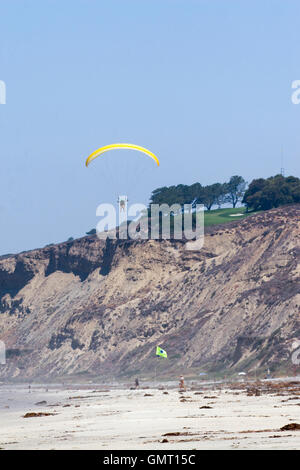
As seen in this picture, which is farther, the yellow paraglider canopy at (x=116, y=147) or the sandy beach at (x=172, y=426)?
the yellow paraglider canopy at (x=116, y=147)

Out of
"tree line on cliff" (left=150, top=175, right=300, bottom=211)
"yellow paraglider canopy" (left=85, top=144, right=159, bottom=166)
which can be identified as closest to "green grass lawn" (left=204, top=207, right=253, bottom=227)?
"tree line on cliff" (left=150, top=175, right=300, bottom=211)

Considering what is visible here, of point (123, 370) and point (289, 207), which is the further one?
point (289, 207)

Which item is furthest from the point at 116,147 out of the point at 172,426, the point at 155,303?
the point at 155,303

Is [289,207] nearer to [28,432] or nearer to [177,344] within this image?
[177,344]

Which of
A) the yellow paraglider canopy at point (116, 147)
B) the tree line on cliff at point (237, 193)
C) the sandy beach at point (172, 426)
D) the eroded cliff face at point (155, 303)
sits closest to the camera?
the sandy beach at point (172, 426)

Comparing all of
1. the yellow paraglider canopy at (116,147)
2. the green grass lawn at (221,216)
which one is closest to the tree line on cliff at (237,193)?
the green grass lawn at (221,216)

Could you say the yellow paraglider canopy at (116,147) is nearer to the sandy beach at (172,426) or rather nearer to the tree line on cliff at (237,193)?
the sandy beach at (172,426)

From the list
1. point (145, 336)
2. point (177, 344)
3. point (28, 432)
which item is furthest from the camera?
point (145, 336)

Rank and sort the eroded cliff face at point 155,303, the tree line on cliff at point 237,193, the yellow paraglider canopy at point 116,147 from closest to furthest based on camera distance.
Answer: the yellow paraglider canopy at point 116,147 → the eroded cliff face at point 155,303 → the tree line on cliff at point 237,193
